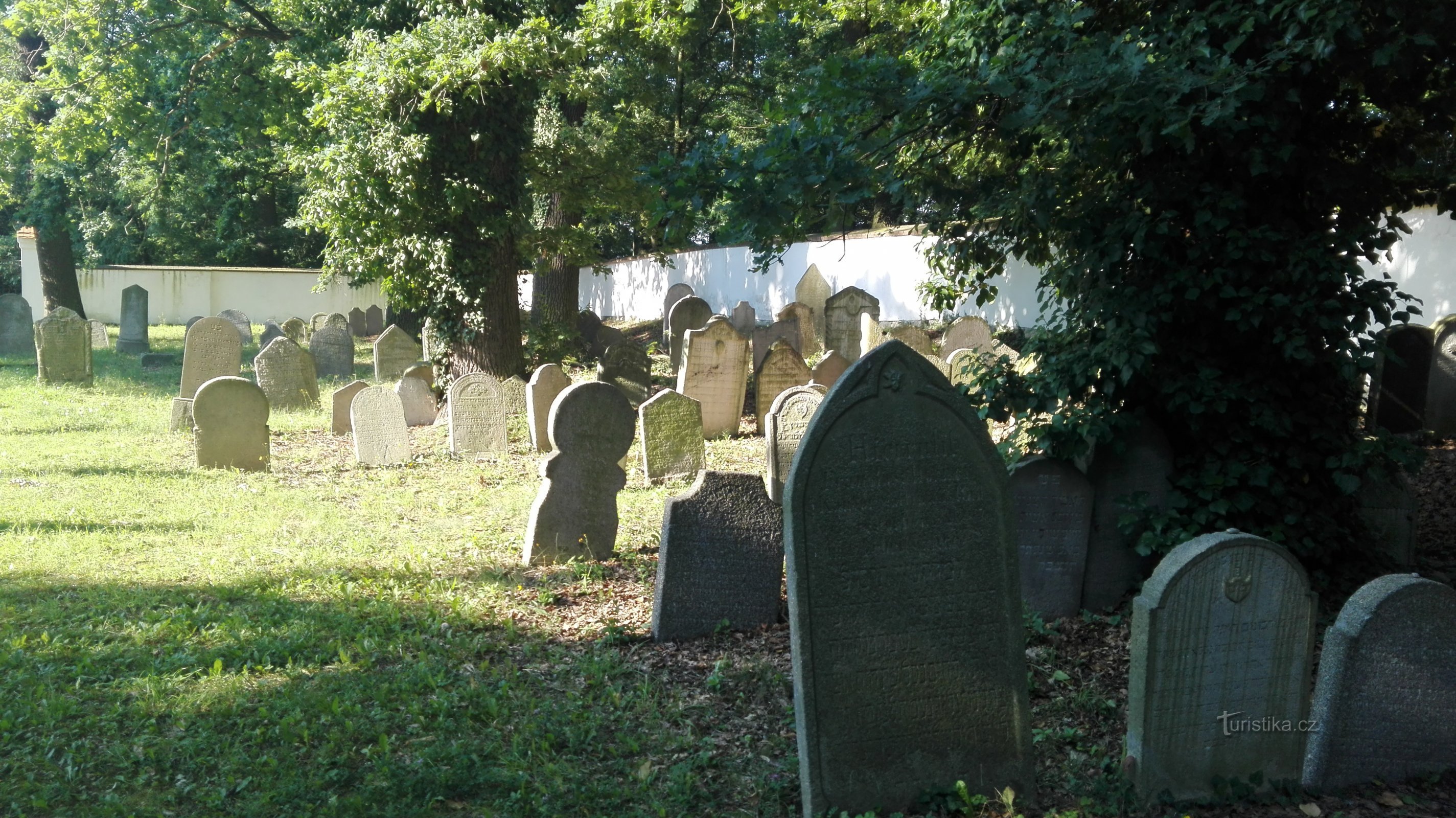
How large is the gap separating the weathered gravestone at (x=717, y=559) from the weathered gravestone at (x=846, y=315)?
1356cm

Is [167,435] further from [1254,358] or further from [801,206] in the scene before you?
[1254,358]

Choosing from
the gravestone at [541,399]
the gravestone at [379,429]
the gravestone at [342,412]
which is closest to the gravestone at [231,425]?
the gravestone at [379,429]

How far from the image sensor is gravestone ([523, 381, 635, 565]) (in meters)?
7.06

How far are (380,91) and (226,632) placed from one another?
8.64m

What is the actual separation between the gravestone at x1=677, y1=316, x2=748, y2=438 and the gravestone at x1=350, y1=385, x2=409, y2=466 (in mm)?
3466

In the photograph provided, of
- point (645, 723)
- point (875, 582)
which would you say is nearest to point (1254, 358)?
point (875, 582)

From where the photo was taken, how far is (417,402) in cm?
1416

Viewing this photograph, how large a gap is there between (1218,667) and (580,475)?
4.21 metres

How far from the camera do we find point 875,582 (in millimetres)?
3875

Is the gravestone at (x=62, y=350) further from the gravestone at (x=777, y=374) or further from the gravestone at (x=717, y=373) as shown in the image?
the gravestone at (x=777, y=374)

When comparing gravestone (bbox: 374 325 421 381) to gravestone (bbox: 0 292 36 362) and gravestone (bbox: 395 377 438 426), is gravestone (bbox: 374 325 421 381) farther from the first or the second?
gravestone (bbox: 0 292 36 362)

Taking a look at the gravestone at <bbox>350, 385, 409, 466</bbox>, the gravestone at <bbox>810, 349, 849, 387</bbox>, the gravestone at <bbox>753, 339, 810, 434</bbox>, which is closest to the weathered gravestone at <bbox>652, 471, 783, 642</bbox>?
the gravestone at <bbox>350, 385, 409, 466</bbox>

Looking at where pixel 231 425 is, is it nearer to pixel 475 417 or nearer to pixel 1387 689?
pixel 475 417

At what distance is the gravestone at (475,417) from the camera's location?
37.8 ft
